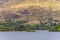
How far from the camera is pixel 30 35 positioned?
2199 millimetres

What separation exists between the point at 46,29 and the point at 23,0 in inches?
20.9

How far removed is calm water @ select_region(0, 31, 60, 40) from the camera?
215 cm

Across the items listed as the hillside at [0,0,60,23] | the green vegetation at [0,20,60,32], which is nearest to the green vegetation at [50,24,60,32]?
the green vegetation at [0,20,60,32]

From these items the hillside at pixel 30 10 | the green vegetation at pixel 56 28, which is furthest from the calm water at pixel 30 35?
the hillside at pixel 30 10

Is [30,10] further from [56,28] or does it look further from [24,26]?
[56,28]

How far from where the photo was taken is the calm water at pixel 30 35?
2.15 m

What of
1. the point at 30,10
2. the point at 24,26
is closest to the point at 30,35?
the point at 24,26

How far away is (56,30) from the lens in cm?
220

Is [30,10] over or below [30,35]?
over

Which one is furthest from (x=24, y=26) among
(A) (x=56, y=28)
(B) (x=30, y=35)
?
(A) (x=56, y=28)

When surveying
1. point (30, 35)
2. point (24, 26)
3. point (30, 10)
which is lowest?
point (30, 35)

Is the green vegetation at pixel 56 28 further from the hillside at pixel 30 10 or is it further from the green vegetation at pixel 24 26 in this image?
the hillside at pixel 30 10

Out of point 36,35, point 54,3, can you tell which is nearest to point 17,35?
point 36,35

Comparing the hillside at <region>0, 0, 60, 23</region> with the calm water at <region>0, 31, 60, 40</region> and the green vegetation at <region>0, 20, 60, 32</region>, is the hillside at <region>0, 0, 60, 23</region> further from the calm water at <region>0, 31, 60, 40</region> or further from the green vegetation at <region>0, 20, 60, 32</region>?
the calm water at <region>0, 31, 60, 40</region>
